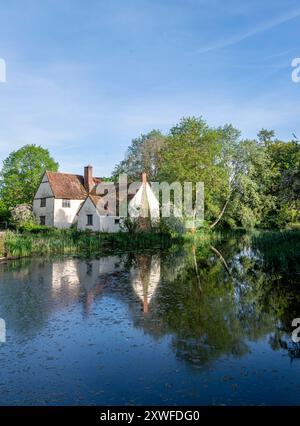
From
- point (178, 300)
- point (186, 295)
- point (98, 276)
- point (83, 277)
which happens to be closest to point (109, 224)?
point (98, 276)

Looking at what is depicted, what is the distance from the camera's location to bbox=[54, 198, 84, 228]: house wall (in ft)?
141

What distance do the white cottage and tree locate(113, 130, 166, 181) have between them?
11193 mm

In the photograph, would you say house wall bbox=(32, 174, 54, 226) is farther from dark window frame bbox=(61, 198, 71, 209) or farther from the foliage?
the foliage

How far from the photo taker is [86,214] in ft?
134

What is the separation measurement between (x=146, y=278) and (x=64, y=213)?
2849cm

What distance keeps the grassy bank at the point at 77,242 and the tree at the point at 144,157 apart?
23.8 metres

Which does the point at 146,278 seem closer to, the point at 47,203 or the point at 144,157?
the point at 47,203

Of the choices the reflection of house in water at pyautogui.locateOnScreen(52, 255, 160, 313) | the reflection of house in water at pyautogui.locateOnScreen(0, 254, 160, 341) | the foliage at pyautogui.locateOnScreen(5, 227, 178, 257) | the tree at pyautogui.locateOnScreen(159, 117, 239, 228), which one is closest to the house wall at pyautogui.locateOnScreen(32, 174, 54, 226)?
the foliage at pyautogui.locateOnScreen(5, 227, 178, 257)

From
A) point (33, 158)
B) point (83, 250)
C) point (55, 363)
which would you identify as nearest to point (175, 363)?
point (55, 363)

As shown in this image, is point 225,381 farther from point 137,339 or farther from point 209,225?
point 209,225

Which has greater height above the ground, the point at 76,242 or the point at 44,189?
the point at 44,189

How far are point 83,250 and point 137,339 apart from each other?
65.5ft

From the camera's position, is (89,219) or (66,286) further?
(89,219)

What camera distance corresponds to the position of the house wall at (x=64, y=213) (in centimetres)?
4294
